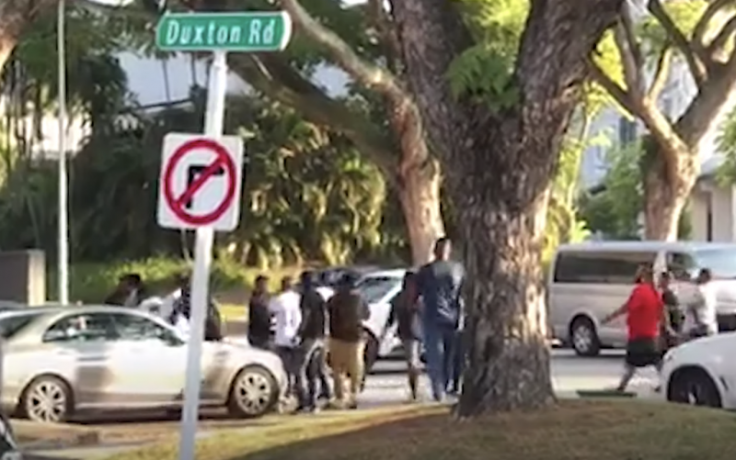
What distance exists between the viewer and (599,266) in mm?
31969

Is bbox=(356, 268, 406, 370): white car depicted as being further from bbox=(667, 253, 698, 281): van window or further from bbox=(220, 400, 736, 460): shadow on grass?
bbox=(220, 400, 736, 460): shadow on grass

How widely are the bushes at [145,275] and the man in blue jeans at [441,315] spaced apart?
25.1 metres

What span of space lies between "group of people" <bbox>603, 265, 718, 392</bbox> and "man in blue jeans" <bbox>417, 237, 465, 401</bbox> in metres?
2.50

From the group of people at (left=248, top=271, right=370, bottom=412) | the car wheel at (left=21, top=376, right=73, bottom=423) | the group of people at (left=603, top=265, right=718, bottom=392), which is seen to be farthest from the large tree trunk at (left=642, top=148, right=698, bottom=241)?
the car wheel at (left=21, top=376, right=73, bottom=423)

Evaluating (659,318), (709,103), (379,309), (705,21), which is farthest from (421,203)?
(659,318)

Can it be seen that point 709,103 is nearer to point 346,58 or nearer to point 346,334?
point 346,58

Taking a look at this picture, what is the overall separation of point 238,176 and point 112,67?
40.6m

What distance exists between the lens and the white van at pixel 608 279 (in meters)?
29.4

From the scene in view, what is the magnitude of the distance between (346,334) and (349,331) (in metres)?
0.05

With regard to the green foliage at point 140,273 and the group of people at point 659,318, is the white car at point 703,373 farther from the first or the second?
the green foliage at point 140,273

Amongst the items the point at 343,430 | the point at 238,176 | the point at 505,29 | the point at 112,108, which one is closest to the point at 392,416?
the point at 343,430

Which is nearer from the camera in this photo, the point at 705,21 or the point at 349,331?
the point at 349,331

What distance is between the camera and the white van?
96.6ft

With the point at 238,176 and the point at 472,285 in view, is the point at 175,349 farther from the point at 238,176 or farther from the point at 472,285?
the point at 238,176
